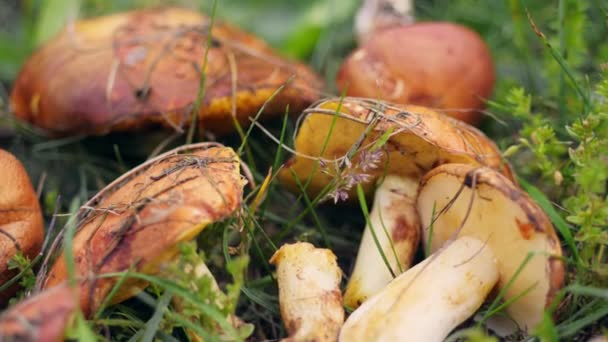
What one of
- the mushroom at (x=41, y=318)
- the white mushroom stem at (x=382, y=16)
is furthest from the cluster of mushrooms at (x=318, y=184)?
the white mushroom stem at (x=382, y=16)

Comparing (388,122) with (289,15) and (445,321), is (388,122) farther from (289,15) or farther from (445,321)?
(289,15)

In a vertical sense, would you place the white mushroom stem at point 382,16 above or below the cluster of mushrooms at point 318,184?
above

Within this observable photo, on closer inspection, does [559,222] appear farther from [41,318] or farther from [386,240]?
[41,318]

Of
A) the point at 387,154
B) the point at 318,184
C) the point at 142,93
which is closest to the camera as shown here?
the point at 387,154

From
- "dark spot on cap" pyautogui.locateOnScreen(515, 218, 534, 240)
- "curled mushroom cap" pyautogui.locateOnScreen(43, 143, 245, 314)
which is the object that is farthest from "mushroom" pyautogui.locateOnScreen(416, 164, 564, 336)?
"curled mushroom cap" pyautogui.locateOnScreen(43, 143, 245, 314)

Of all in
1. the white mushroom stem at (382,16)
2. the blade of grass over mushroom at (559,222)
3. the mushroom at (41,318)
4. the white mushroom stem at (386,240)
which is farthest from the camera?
the white mushroom stem at (382,16)

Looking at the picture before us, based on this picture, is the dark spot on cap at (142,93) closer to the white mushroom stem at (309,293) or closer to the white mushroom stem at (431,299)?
the white mushroom stem at (309,293)

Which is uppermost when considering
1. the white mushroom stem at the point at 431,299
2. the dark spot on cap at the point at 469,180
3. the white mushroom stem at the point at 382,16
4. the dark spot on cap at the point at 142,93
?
the white mushroom stem at the point at 382,16

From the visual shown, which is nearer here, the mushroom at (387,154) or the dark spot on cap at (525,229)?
the dark spot on cap at (525,229)

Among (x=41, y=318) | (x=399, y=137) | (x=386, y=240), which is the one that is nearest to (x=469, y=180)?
(x=399, y=137)
